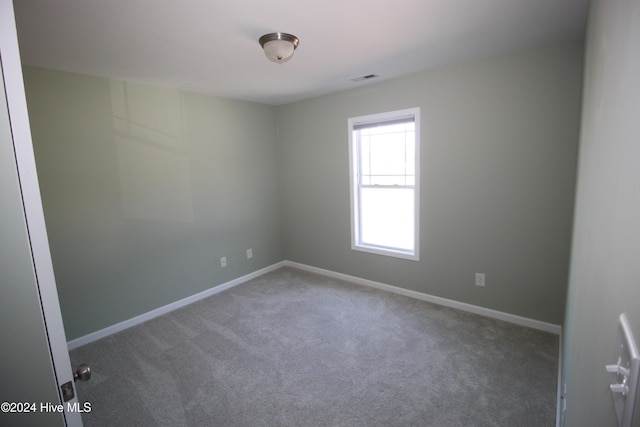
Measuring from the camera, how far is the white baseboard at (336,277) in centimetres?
281

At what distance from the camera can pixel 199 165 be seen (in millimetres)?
3666

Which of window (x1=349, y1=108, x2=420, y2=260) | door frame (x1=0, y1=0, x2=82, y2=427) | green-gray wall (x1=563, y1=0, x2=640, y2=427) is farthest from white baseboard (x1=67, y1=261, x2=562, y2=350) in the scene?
door frame (x1=0, y1=0, x2=82, y2=427)

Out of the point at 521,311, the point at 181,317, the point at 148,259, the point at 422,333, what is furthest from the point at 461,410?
the point at 148,259

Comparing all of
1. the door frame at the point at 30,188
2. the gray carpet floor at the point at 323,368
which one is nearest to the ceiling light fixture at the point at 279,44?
the door frame at the point at 30,188

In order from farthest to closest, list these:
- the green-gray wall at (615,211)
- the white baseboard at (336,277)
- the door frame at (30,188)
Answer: the white baseboard at (336,277) → the door frame at (30,188) → the green-gray wall at (615,211)

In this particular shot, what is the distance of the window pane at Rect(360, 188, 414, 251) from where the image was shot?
3.58 m

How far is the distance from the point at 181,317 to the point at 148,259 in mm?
702

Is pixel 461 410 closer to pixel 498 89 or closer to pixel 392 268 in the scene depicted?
pixel 392 268

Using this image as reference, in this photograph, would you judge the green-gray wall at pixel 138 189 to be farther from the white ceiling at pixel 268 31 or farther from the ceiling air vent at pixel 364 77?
the ceiling air vent at pixel 364 77

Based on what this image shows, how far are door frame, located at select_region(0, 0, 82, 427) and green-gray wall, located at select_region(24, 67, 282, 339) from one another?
7.69ft

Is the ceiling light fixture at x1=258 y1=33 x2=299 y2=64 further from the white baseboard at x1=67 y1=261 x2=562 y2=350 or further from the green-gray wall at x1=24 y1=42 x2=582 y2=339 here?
the white baseboard at x1=67 y1=261 x2=562 y2=350

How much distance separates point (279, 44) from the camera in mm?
2041

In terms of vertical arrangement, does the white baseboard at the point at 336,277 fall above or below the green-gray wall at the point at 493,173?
below

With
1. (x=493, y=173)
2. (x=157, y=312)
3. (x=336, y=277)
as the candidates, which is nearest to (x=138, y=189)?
(x=157, y=312)
